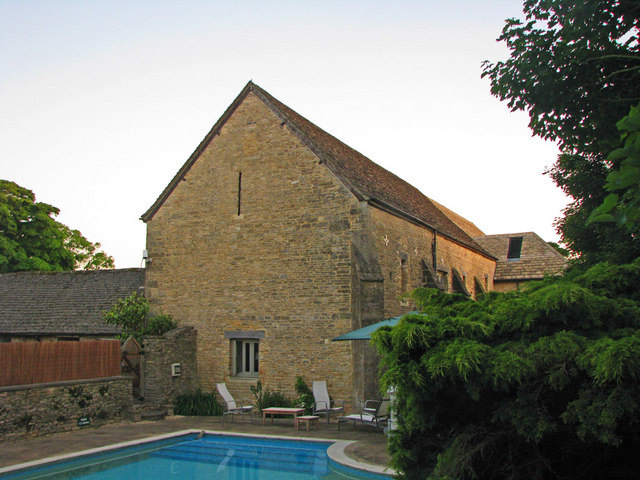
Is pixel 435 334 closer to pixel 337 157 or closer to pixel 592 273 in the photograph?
pixel 592 273

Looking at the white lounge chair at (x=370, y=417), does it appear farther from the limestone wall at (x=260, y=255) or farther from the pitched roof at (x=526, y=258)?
the pitched roof at (x=526, y=258)

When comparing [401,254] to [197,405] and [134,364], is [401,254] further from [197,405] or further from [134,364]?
[134,364]

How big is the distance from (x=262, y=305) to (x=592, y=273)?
12844mm

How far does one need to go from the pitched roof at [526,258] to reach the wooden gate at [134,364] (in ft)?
69.9

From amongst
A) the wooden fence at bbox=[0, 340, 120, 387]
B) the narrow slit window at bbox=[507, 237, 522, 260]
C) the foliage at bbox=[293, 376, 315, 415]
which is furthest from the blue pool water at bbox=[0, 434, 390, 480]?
the narrow slit window at bbox=[507, 237, 522, 260]

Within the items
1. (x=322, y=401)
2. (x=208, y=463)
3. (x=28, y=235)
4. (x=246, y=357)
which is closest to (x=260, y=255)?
(x=246, y=357)

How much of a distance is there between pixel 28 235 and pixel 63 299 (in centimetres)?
1738

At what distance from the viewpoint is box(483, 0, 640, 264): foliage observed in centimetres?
973

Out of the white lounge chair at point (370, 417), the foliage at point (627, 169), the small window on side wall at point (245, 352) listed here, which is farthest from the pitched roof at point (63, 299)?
the foliage at point (627, 169)

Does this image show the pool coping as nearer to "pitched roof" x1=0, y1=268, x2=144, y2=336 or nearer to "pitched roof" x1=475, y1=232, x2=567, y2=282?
"pitched roof" x1=0, y1=268, x2=144, y2=336

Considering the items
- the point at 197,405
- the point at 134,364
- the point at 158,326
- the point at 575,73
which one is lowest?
the point at 197,405

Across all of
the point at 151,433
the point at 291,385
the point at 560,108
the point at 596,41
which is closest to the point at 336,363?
the point at 291,385

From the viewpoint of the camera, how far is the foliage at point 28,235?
35.8 m

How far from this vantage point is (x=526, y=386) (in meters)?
5.02
